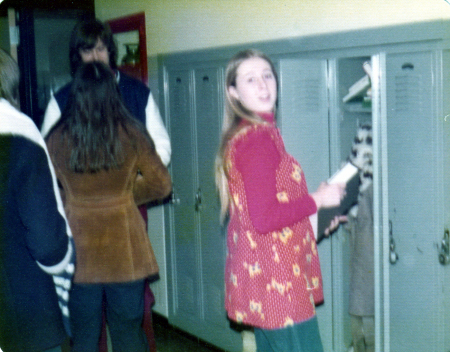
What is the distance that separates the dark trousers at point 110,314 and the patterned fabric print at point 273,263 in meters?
0.53

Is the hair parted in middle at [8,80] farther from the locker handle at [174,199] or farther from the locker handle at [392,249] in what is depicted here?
the locker handle at [174,199]

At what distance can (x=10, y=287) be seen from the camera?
154cm

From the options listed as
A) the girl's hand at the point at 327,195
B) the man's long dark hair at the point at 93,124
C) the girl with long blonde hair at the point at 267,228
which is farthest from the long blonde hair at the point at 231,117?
the man's long dark hair at the point at 93,124

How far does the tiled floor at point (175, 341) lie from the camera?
2998 millimetres

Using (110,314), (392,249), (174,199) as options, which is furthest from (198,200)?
(392,249)

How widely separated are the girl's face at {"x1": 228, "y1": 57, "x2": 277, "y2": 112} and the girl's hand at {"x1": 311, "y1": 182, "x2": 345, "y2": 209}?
321mm

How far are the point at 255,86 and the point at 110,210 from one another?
750 millimetres

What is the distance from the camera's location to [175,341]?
3131 mm

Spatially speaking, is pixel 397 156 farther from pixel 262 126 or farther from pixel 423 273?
pixel 262 126

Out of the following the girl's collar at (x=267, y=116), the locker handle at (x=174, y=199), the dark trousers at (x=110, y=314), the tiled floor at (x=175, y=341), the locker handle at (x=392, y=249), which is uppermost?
the girl's collar at (x=267, y=116)

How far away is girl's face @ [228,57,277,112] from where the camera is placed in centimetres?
169

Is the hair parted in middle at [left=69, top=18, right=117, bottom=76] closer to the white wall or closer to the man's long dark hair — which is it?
the man's long dark hair

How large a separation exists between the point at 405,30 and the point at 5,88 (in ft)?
4.62

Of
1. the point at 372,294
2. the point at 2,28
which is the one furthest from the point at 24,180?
the point at 2,28
